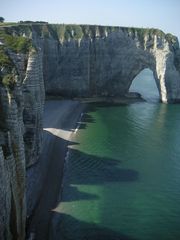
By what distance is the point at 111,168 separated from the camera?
55.1 meters

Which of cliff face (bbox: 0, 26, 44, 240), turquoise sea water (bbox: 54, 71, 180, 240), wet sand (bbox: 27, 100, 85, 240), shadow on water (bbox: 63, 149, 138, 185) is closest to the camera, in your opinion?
cliff face (bbox: 0, 26, 44, 240)

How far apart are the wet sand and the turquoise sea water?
56.4 inches

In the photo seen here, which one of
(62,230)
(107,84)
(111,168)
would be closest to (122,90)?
(107,84)

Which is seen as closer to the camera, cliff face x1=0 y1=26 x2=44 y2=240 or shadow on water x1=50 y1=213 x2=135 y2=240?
cliff face x1=0 y1=26 x2=44 y2=240

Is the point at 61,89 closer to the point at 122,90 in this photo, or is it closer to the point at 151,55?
the point at 122,90

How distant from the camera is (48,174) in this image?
169 feet

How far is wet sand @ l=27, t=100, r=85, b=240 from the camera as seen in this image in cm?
4038

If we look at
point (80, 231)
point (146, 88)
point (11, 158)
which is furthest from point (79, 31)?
point (11, 158)

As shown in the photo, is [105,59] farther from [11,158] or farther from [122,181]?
[11,158]

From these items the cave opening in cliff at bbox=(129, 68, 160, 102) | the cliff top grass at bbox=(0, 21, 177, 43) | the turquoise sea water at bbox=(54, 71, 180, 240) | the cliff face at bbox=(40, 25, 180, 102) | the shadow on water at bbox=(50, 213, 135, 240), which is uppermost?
the cliff top grass at bbox=(0, 21, 177, 43)

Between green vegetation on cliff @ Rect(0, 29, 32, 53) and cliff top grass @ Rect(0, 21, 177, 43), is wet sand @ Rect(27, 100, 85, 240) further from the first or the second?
cliff top grass @ Rect(0, 21, 177, 43)

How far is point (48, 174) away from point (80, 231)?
14.2 m

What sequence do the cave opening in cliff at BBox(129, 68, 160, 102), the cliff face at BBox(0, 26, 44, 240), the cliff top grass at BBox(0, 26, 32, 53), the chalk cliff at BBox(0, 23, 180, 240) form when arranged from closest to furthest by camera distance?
the cliff face at BBox(0, 26, 44, 240) < the cliff top grass at BBox(0, 26, 32, 53) < the chalk cliff at BBox(0, 23, 180, 240) < the cave opening in cliff at BBox(129, 68, 160, 102)

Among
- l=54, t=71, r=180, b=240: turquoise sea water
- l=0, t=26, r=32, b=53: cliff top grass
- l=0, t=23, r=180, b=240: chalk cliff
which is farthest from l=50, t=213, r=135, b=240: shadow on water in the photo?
l=0, t=23, r=180, b=240: chalk cliff
